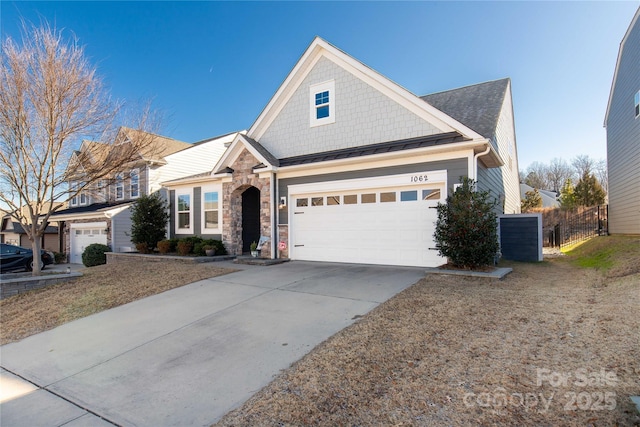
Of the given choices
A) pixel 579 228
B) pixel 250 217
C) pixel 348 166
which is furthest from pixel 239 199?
pixel 579 228

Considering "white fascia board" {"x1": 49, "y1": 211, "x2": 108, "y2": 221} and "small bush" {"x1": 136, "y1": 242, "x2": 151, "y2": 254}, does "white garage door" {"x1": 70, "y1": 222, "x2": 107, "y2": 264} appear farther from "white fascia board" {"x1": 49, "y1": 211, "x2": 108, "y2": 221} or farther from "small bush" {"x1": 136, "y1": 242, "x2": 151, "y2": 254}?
"small bush" {"x1": 136, "y1": 242, "x2": 151, "y2": 254}

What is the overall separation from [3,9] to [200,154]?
13.0 meters

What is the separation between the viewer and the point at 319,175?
10797mm

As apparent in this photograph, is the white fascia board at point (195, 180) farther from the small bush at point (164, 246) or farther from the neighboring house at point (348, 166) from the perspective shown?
the small bush at point (164, 246)

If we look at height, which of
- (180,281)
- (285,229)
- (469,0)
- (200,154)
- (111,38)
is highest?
(469,0)

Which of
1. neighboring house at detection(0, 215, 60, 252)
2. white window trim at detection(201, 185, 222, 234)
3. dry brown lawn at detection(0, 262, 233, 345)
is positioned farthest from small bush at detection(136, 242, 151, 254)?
neighboring house at detection(0, 215, 60, 252)

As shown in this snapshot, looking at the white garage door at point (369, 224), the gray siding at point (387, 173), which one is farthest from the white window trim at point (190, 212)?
the white garage door at point (369, 224)

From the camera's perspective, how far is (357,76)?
10.7 metres

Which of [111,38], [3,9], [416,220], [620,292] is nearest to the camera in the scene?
[620,292]

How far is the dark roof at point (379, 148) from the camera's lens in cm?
881

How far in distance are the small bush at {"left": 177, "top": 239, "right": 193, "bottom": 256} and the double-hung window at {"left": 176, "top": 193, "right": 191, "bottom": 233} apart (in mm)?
1445

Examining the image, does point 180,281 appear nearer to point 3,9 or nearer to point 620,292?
point 3,9

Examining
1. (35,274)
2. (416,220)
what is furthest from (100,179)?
(416,220)

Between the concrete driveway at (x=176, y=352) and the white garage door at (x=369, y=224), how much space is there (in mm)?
1758
